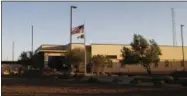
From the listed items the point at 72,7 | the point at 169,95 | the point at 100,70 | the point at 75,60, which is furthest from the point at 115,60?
the point at 169,95

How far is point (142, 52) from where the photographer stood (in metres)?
67.2

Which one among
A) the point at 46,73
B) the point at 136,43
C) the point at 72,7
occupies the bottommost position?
the point at 46,73

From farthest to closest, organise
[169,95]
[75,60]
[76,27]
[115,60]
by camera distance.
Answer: [115,60], [75,60], [76,27], [169,95]

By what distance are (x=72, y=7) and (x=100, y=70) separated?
971 inches

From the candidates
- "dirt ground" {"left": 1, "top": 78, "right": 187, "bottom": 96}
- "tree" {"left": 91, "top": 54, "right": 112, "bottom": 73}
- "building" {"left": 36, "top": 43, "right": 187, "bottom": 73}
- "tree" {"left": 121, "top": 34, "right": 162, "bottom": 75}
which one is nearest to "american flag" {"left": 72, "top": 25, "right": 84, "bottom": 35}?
"tree" {"left": 121, "top": 34, "right": 162, "bottom": 75}

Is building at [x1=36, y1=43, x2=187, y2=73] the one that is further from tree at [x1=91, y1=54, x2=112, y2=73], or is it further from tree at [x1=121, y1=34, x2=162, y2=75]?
tree at [x1=121, y1=34, x2=162, y2=75]

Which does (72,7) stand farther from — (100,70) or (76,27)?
(100,70)

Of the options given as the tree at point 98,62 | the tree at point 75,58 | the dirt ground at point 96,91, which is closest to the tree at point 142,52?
the tree at point 98,62

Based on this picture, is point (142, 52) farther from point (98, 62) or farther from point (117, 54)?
point (117, 54)

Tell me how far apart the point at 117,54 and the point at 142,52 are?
23.5 metres

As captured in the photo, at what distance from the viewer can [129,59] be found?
222 feet

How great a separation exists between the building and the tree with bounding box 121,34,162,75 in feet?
58.7

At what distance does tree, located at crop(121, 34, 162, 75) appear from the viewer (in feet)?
218

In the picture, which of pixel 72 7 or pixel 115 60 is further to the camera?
pixel 115 60
